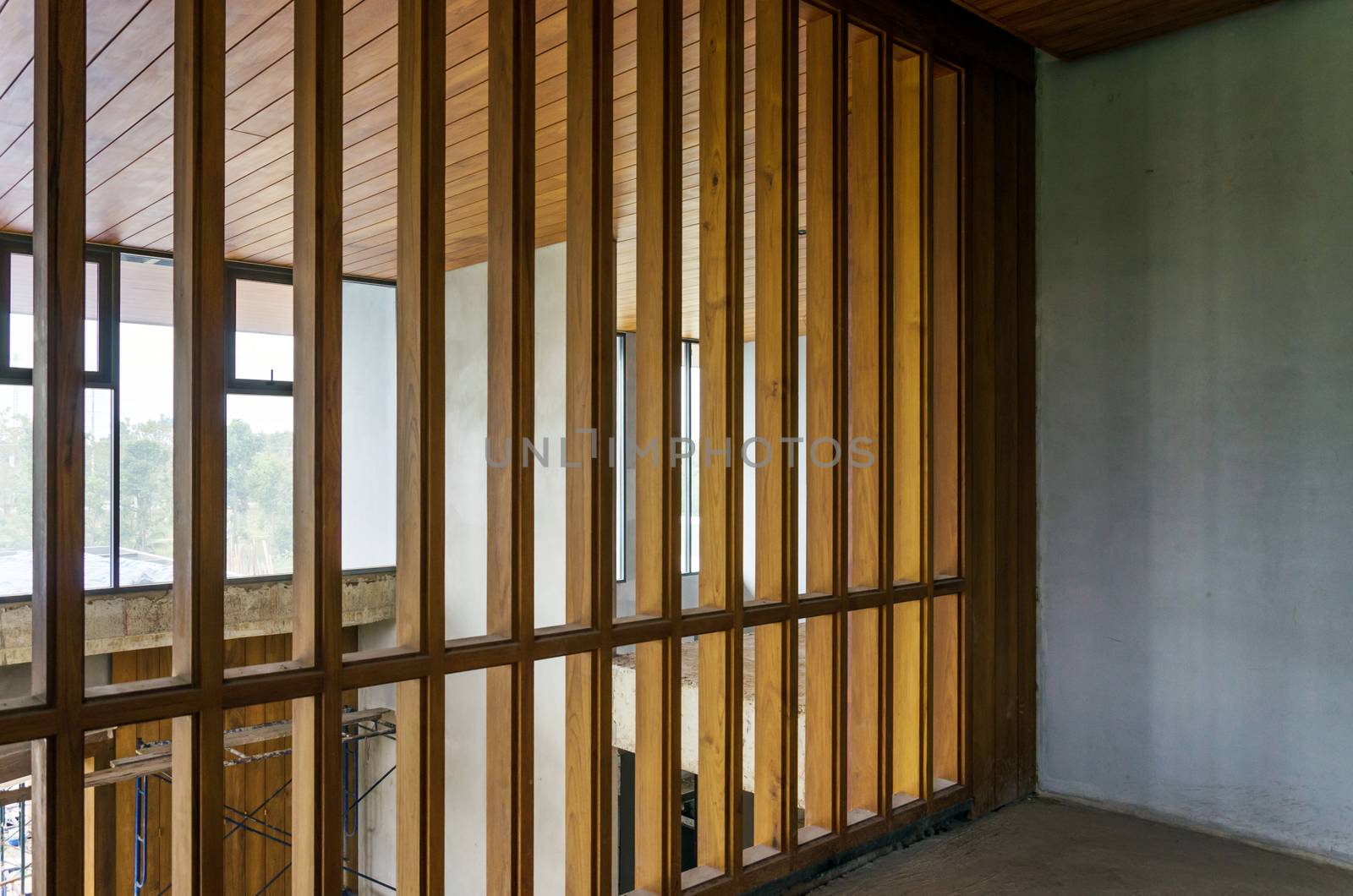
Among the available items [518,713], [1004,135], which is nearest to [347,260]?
[1004,135]

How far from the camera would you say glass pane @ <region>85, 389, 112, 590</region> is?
600 centimetres

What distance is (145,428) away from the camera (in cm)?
755

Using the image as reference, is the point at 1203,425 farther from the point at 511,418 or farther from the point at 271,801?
the point at 271,801

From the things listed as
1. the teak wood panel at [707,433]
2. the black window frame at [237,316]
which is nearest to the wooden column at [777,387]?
the teak wood panel at [707,433]

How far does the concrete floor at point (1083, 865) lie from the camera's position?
2.45 m

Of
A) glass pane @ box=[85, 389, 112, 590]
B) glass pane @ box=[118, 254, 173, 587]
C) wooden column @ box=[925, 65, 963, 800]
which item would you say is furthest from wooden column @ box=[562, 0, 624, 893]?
glass pane @ box=[85, 389, 112, 590]

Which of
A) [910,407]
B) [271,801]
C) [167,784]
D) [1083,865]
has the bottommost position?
[271,801]

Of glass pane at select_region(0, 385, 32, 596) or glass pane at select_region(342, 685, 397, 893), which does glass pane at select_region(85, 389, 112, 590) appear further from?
glass pane at select_region(342, 685, 397, 893)

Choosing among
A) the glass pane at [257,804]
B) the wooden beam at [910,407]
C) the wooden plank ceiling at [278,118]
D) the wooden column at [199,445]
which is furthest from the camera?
the glass pane at [257,804]

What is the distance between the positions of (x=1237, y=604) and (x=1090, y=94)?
1518 millimetres

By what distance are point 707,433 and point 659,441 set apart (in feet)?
0.59

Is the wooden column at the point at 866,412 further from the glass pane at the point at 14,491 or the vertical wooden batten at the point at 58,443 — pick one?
the glass pane at the point at 14,491

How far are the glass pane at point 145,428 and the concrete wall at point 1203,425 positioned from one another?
5132mm

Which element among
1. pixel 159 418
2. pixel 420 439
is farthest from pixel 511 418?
pixel 159 418
